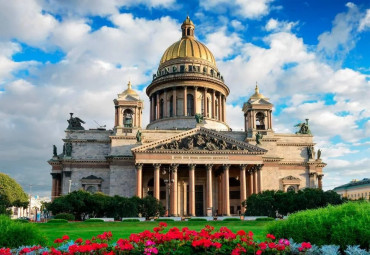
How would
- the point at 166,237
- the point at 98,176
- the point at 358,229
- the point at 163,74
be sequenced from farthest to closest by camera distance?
the point at 163,74 → the point at 98,176 → the point at 358,229 → the point at 166,237

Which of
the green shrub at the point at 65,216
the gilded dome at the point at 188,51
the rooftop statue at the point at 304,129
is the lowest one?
the green shrub at the point at 65,216

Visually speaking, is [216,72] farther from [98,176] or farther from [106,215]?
[106,215]

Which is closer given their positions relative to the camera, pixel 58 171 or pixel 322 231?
pixel 322 231

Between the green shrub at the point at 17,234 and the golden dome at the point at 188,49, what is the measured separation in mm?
69691

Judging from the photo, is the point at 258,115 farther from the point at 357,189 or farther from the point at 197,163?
the point at 357,189

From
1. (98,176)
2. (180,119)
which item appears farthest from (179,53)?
(98,176)

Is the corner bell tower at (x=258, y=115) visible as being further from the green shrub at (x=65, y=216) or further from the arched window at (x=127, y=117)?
the green shrub at (x=65, y=216)

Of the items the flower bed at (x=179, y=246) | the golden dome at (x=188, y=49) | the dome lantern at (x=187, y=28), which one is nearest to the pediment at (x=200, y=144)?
the golden dome at (x=188, y=49)

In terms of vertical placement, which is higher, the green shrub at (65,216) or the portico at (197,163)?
the portico at (197,163)

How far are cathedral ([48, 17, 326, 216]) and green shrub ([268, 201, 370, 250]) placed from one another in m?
42.2

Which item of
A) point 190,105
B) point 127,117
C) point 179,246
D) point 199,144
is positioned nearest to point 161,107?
point 190,105

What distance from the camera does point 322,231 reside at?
14.1 meters

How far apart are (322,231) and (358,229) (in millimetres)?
1316

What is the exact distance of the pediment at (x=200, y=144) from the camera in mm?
59375
